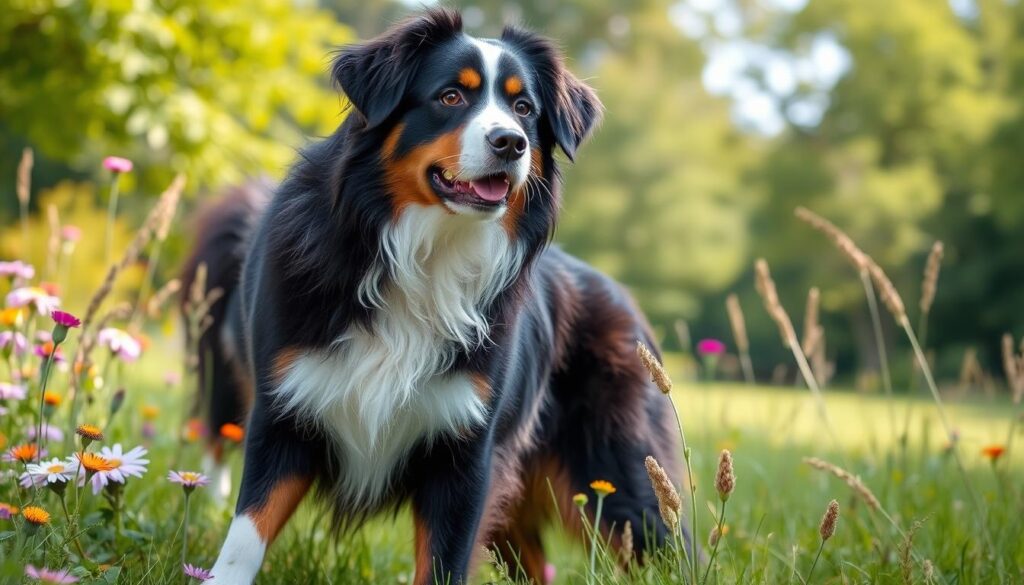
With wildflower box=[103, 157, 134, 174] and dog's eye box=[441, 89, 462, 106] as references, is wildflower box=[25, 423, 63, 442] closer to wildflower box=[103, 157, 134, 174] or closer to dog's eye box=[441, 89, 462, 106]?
wildflower box=[103, 157, 134, 174]

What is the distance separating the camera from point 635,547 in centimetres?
413

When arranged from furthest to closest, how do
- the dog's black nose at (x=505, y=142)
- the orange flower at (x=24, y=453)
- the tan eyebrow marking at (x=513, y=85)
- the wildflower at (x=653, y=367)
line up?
the tan eyebrow marking at (x=513, y=85) < the dog's black nose at (x=505, y=142) < the orange flower at (x=24, y=453) < the wildflower at (x=653, y=367)

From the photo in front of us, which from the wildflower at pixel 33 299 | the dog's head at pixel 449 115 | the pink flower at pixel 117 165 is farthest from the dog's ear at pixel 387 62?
the wildflower at pixel 33 299

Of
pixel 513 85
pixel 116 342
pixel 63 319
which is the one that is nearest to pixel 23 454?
pixel 63 319

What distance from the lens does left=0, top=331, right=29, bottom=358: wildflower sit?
3485mm

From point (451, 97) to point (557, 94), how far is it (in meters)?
0.48

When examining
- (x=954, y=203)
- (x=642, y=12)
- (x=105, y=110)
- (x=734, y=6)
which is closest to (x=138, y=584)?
(x=105, y=110)

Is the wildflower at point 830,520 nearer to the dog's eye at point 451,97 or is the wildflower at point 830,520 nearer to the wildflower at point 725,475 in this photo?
the wildflower at point 725,475

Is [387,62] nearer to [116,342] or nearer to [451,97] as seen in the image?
[451,97]

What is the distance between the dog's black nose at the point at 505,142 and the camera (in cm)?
306

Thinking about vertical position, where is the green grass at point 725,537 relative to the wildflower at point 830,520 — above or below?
below

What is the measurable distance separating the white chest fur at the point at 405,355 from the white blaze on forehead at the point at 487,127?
0.20m

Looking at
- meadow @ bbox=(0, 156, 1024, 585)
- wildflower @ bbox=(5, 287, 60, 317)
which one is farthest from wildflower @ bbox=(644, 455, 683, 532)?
wildflower @ bbox=(5, 287, 60, 317)

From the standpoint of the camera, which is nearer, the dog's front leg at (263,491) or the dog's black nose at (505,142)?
the dog's front leg at (263,491)
